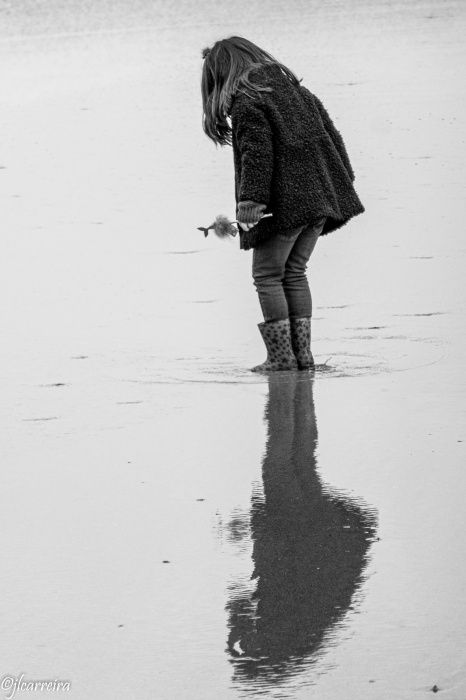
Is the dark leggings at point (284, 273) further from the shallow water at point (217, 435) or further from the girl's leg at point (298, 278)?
the shallow water at point (217, 435)

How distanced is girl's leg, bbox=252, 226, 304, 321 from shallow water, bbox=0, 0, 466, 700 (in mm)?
271

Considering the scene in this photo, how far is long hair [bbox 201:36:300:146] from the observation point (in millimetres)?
6156

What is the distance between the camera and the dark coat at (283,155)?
20.0 feet

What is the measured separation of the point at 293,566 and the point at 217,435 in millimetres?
1396

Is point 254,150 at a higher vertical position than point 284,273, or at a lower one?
higher

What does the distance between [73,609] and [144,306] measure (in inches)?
161

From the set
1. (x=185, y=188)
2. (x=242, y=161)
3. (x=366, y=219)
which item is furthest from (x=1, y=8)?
(x=242, y=161)

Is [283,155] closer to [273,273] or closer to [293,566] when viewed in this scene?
[273,273]

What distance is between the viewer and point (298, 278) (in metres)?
6.56

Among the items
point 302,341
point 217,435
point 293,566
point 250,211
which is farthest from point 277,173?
point 293,566

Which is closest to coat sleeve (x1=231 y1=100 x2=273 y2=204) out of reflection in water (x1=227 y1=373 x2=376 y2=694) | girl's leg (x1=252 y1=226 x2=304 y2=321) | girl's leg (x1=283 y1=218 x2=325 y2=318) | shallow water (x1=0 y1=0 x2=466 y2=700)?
girl's leg (x1=252 y1=226 x2=304 y2=321)

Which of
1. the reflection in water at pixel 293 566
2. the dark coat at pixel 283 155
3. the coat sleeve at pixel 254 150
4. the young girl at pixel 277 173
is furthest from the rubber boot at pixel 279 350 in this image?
the reflection in water at pixel 293 566

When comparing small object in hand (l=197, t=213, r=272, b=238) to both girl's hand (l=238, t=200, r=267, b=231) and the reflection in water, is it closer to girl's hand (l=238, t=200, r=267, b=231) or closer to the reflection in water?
girl's hand (l=238, t=200, r=267, b=231)

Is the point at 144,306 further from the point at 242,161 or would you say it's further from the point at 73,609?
the point at 73,609
